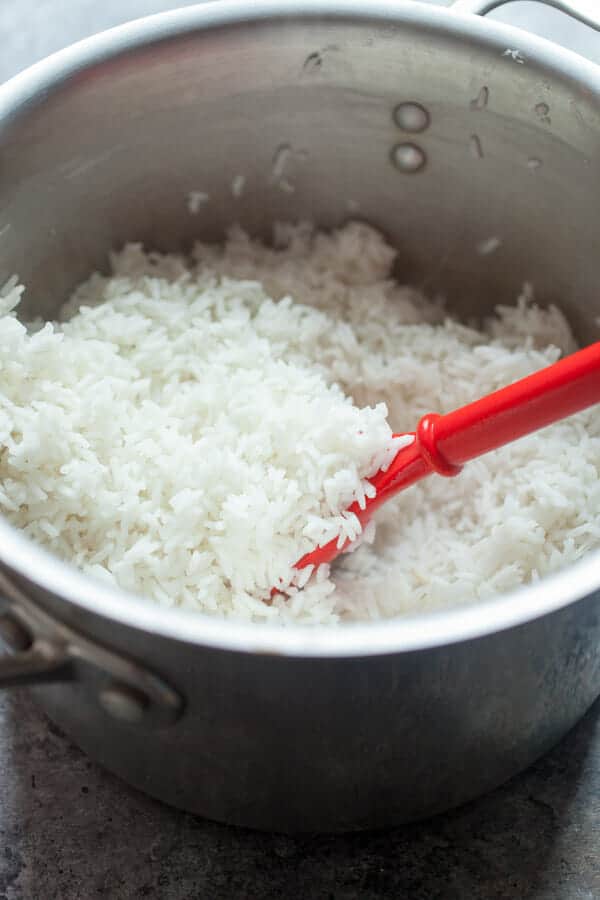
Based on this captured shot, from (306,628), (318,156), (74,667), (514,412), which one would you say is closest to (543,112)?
(318,156)

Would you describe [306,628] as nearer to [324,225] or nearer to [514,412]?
[514,412]

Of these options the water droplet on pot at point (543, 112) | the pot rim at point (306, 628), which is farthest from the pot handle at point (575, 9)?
the pot rim at point (306, 628)

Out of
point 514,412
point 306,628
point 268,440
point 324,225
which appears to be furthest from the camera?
point 324,225

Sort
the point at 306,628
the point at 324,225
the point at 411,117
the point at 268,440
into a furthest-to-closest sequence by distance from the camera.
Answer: the point at 324,225 → the point at 411,117 → the point at 268,440 → the point at 306,628

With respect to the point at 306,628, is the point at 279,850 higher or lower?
lower

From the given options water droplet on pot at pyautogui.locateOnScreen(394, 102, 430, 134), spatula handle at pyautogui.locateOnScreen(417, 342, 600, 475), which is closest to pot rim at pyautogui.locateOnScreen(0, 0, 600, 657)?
spatula handle at pyautogui.locateOnScreen(417, 342, 600, 475)

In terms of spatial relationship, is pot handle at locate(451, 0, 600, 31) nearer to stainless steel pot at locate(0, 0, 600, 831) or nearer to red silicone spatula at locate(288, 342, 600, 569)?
stainless steel pot at locate(0, 0, 600, 831)
